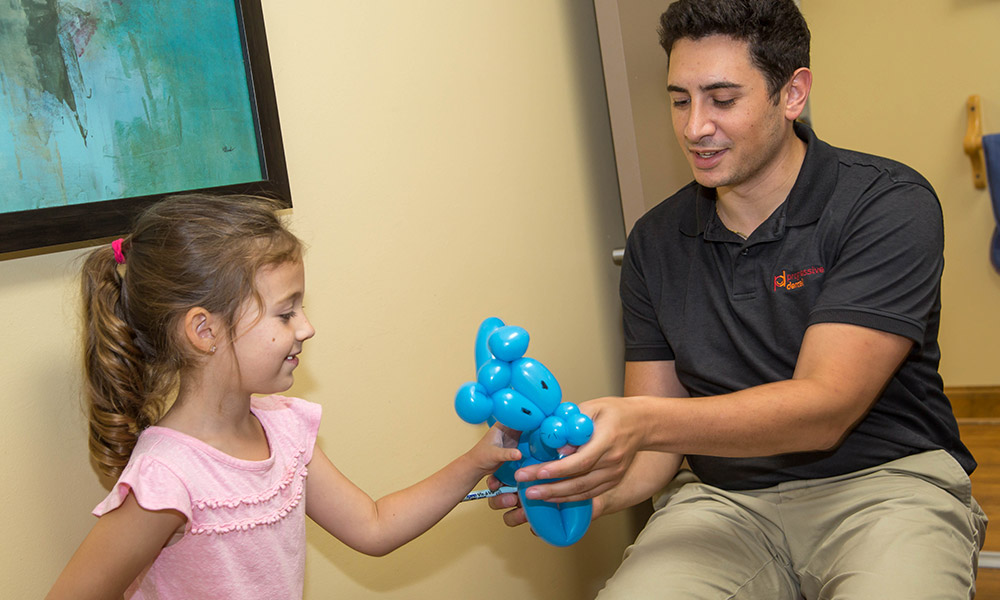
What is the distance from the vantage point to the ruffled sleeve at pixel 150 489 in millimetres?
829

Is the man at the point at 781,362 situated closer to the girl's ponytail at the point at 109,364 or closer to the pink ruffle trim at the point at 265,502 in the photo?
the pink ruffle trim at the point at 265,502

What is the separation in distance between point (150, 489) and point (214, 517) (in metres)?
0.09

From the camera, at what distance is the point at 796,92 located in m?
1.46

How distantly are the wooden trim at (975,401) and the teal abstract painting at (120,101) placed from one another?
10.2 feet

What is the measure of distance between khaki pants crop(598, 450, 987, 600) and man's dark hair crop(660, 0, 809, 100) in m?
0.65

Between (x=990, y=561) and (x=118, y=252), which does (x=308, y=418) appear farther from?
(x=990, y=561)

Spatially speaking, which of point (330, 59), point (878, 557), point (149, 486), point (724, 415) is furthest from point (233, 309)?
point (878, 557)

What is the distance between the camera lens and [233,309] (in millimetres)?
917

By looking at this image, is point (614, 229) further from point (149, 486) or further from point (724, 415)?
point (149, 486)

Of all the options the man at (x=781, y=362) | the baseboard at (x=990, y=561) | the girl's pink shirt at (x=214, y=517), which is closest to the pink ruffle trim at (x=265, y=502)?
the girl's pink shirt at (x=214, y=517)

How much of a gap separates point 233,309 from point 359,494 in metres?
0.34

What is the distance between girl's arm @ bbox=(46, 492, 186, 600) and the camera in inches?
32.2

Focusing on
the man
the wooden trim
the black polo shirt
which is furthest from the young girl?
the wooden trim

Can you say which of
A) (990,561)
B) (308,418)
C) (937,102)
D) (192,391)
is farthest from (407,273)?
(937,102)
